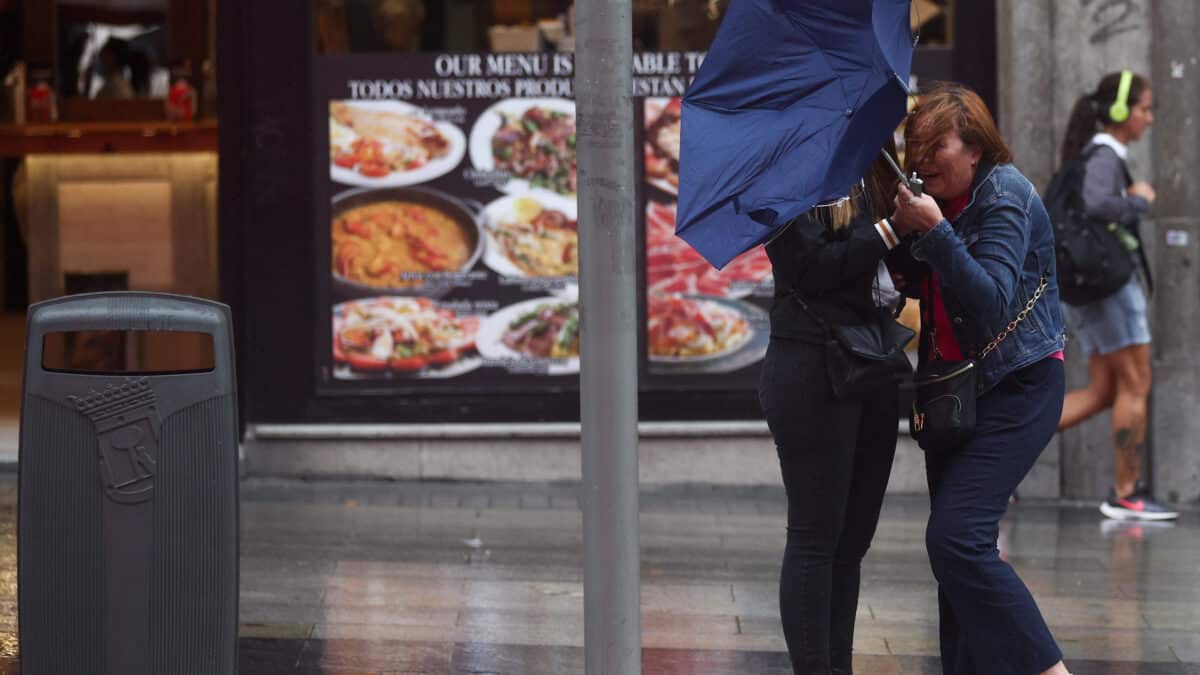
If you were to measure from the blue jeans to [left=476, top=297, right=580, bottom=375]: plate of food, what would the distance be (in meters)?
4.41

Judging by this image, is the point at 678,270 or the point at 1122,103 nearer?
the point at 1122,103

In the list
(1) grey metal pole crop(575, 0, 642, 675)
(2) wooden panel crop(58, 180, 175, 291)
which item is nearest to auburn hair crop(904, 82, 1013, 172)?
(1) grey metal pole crop(575, 0, 642, 675)

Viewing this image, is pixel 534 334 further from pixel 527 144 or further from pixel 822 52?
pixel 822 52

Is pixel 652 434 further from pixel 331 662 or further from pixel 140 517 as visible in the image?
pixel 140 517

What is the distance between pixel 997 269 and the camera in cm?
452

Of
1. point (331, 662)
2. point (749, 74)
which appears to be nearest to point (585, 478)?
point (749, 74)

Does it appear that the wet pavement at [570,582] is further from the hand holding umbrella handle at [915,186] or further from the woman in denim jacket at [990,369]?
the hand holding umbrella handle at [915,186]

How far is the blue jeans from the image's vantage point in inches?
183

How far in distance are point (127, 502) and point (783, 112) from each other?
1.92 metres

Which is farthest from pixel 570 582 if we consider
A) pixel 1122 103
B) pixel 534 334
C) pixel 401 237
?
pixel 1122 103

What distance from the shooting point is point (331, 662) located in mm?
5711

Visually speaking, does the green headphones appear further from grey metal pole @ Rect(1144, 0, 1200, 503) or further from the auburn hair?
the auburn hair

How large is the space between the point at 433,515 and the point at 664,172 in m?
2.08

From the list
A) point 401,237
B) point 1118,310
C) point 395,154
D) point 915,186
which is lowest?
point 1118,310
